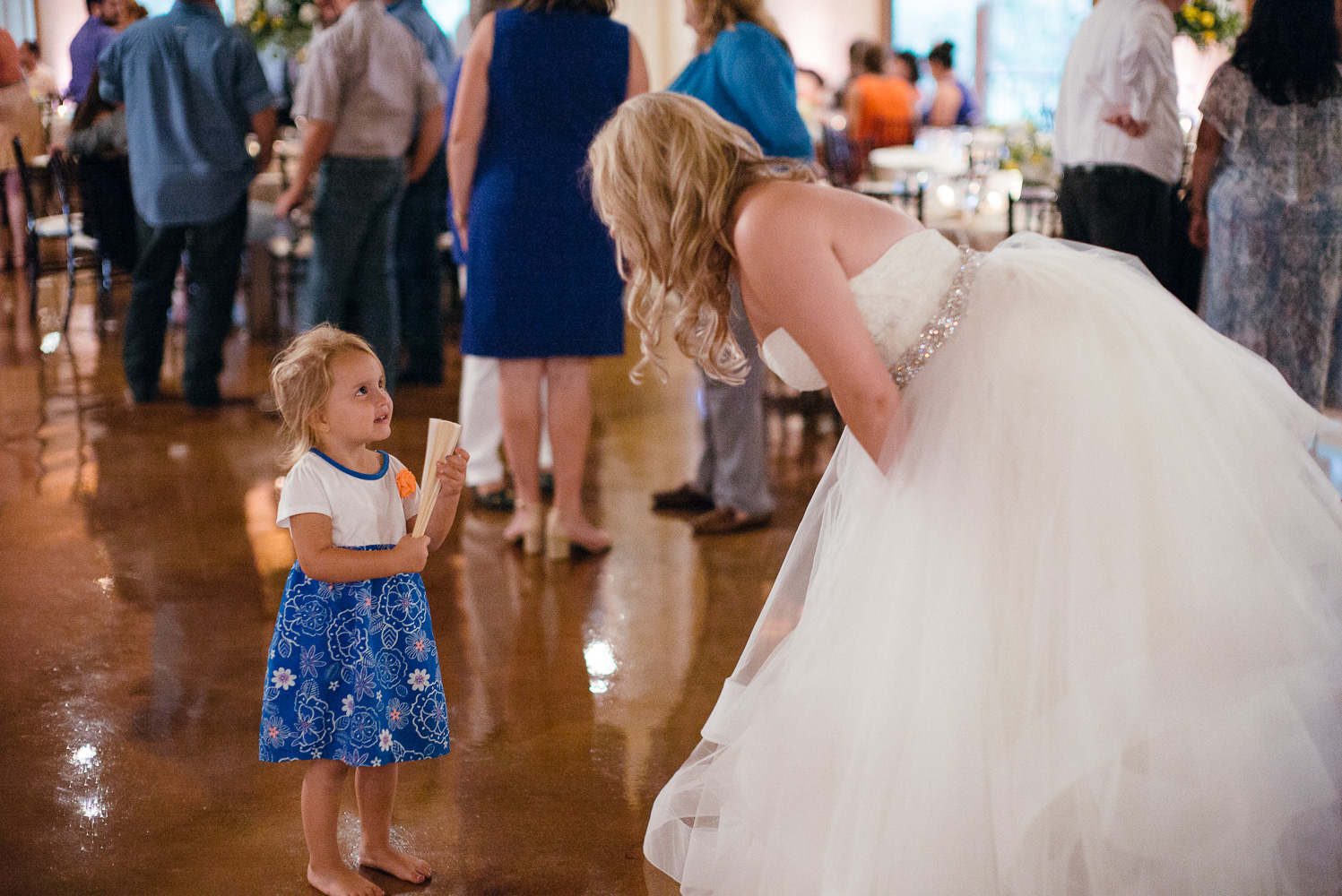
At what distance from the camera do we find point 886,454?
1.73m

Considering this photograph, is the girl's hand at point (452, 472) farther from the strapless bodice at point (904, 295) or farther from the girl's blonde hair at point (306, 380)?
the strapless bodice at point (904, 295)

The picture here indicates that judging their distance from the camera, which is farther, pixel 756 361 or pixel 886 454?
pixel 756 361

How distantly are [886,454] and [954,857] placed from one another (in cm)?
52

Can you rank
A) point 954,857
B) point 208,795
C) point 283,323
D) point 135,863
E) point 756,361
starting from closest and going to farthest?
point 954,857
point 135,863
point 208,795
point 756,361
point 283,323

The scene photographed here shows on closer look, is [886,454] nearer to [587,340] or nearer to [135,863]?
[135,863]

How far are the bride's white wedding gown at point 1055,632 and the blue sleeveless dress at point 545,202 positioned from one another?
57.9 inches

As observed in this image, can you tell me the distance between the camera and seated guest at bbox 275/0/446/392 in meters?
4.49

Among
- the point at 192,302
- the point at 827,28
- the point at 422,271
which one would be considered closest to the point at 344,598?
the point at 192,302

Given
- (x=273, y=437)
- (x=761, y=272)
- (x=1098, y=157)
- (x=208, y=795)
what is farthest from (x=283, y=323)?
(x=761, y=272)

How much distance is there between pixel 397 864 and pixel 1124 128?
9.49ft

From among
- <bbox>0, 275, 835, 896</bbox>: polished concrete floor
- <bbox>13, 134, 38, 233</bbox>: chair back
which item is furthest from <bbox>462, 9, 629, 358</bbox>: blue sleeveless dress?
<bbox>13, 134, 38, 233</bbox>: chair back

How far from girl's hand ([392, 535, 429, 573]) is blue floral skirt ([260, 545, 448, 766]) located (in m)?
0.06

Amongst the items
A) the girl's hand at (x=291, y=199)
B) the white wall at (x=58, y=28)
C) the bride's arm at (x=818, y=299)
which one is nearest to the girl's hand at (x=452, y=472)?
the bride's arm at (x=818, y=299)

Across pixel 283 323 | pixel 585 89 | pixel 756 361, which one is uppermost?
pixel 585 89
